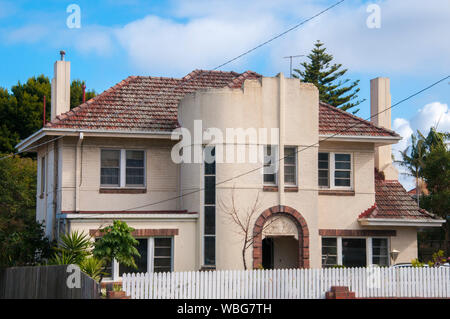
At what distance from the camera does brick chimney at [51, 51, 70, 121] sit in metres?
26.0

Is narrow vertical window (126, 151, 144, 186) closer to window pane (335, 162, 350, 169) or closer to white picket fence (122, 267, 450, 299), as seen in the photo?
white picket fence (122, 267, 450, 299)

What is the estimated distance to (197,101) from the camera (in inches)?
919

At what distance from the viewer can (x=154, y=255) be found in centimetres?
2316

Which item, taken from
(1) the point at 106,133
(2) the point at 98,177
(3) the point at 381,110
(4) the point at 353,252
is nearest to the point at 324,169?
(4) the point at 353,252

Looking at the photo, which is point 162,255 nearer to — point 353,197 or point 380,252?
point 353,197

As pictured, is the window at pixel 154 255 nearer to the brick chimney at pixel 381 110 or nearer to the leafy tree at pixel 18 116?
the brick chimney at pixel 381 110

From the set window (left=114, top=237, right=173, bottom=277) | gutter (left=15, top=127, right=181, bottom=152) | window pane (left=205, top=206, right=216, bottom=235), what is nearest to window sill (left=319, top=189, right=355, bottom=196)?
window pane (left=205, top=206, right=216, bottom=235)

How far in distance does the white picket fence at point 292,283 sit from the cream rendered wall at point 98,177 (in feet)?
20.2

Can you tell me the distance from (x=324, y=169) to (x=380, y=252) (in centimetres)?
368

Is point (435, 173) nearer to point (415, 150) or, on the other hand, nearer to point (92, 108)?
point (415, 150)

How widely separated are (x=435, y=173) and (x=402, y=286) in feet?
66.7

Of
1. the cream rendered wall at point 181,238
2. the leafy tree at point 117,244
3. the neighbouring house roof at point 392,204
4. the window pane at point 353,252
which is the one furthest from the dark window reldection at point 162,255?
the neighbouring house roof at point 392,204

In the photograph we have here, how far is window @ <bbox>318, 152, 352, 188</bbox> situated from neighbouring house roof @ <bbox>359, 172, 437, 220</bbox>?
4.54 feet
